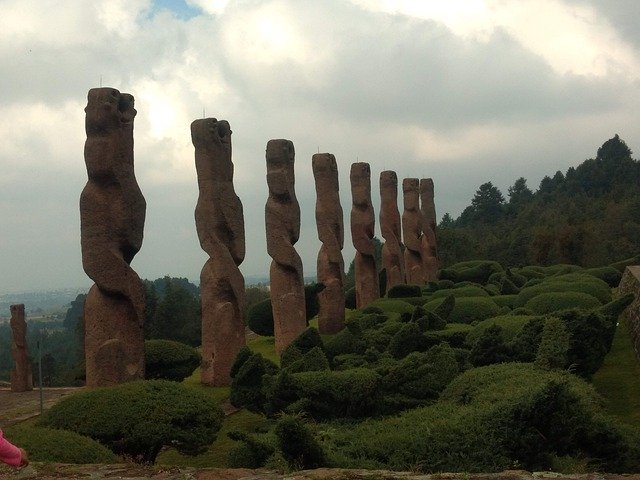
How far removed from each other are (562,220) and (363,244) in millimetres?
27402

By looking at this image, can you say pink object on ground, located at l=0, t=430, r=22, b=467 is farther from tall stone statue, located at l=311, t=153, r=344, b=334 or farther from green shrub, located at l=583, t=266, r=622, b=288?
green shrub, located at l=583, t=266, r=622, b=288

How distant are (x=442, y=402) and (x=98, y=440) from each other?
3238 mm

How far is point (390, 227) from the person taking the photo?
2673cm

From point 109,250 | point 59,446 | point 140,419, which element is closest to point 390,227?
point 109,250

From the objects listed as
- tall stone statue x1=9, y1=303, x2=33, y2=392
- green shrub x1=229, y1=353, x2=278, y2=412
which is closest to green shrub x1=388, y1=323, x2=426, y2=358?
green shrub x1=229, y1=353, x2=278, y2=412

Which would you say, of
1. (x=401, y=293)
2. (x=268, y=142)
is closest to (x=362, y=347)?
(x=268, y=142)

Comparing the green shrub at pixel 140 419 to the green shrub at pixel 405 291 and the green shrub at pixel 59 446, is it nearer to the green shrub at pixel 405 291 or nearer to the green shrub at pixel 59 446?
the green shrub at pixel 59 446

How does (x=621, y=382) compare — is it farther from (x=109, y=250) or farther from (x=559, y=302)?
(x=109, y=250)

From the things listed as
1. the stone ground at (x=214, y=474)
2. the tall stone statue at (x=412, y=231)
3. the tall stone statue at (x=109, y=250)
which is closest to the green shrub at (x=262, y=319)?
the tall stone statue at (x=109, y=250)

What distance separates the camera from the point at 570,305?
50.0 feet

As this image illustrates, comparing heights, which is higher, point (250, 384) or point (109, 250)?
point (109, 250)

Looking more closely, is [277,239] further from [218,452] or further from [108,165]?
[218,452]

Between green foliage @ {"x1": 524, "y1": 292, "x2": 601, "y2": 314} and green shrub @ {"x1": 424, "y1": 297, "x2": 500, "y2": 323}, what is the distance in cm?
74

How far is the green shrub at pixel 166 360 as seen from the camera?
1227cm
